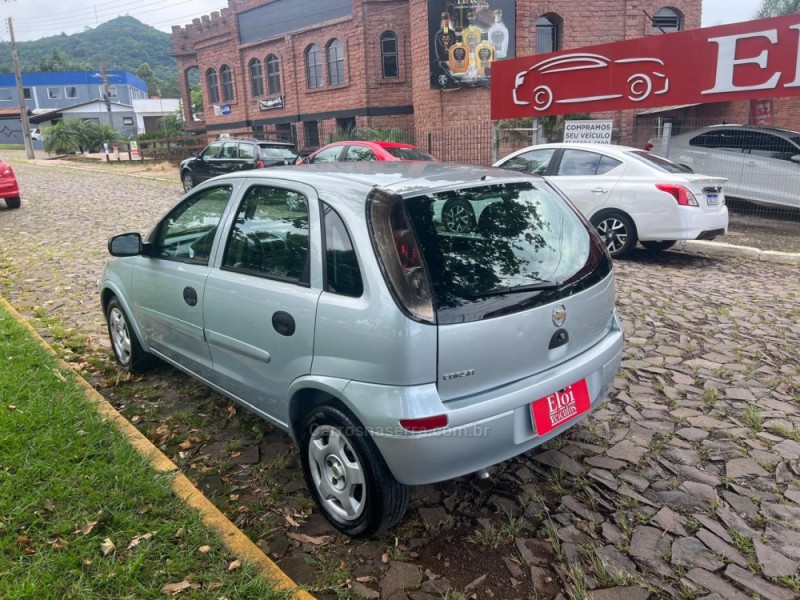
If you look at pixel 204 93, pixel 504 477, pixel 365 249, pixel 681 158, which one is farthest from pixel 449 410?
pixel 204 93

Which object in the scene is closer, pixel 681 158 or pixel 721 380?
pixel 721 380

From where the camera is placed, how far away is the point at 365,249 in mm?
2648

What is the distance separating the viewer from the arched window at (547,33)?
21062mm

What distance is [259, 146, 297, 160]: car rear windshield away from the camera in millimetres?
15752

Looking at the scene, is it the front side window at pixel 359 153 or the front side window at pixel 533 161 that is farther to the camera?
the front side window at pixel 359 153

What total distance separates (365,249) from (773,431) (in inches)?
114

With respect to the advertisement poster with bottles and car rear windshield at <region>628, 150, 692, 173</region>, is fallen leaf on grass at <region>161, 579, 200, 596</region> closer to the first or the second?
car rear windshield at <region>628, 150, 692, 173</region>

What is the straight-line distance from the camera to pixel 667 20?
69.6ft

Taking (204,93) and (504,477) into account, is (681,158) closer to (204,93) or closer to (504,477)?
(504,477)

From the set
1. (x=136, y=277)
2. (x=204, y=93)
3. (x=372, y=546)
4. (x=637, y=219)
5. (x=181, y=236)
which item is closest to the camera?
(x=372, y=546)

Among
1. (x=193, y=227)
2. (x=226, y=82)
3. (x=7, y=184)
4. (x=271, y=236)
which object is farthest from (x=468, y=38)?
(x=271, y=236)

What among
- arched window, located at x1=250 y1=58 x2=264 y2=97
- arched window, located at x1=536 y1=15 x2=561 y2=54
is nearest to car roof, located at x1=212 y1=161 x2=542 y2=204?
arched window, located at x1=536 y1=15 x2=561 y2=54

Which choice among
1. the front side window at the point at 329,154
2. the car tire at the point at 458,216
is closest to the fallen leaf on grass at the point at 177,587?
the car tire at the point at 458,216

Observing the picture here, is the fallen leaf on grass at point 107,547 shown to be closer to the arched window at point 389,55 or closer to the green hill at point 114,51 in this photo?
the arched window at point 389,55
